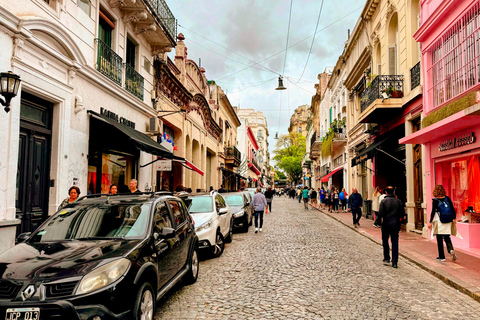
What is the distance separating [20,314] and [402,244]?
10.4 m

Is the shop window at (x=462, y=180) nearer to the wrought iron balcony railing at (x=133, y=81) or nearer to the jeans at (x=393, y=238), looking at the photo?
the jeans at (x=393, y=238)

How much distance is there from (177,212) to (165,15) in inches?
489

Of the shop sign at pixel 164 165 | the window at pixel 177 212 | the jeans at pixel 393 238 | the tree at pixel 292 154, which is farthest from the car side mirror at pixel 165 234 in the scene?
the tree at pixel 292 154

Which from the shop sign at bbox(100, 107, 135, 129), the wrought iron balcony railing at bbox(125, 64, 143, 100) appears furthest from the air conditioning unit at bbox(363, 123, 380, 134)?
the shop sign at bbox(100, 107, 135, 129)

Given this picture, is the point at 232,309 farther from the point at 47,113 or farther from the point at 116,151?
the point at 116,151

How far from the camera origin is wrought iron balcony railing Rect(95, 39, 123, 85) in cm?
1197

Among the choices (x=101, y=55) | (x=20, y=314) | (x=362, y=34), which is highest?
(x=362, y=34)

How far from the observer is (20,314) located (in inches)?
134

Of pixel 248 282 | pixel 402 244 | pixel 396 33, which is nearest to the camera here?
pixel 248 282

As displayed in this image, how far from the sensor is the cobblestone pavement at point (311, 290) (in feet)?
16.9

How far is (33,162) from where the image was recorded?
9023 millimetres

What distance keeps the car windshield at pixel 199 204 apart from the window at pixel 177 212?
3396 mm

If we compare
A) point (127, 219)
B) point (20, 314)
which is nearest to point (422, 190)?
point (127, 219)

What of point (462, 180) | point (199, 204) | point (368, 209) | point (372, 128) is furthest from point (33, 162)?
point (368, 209)
